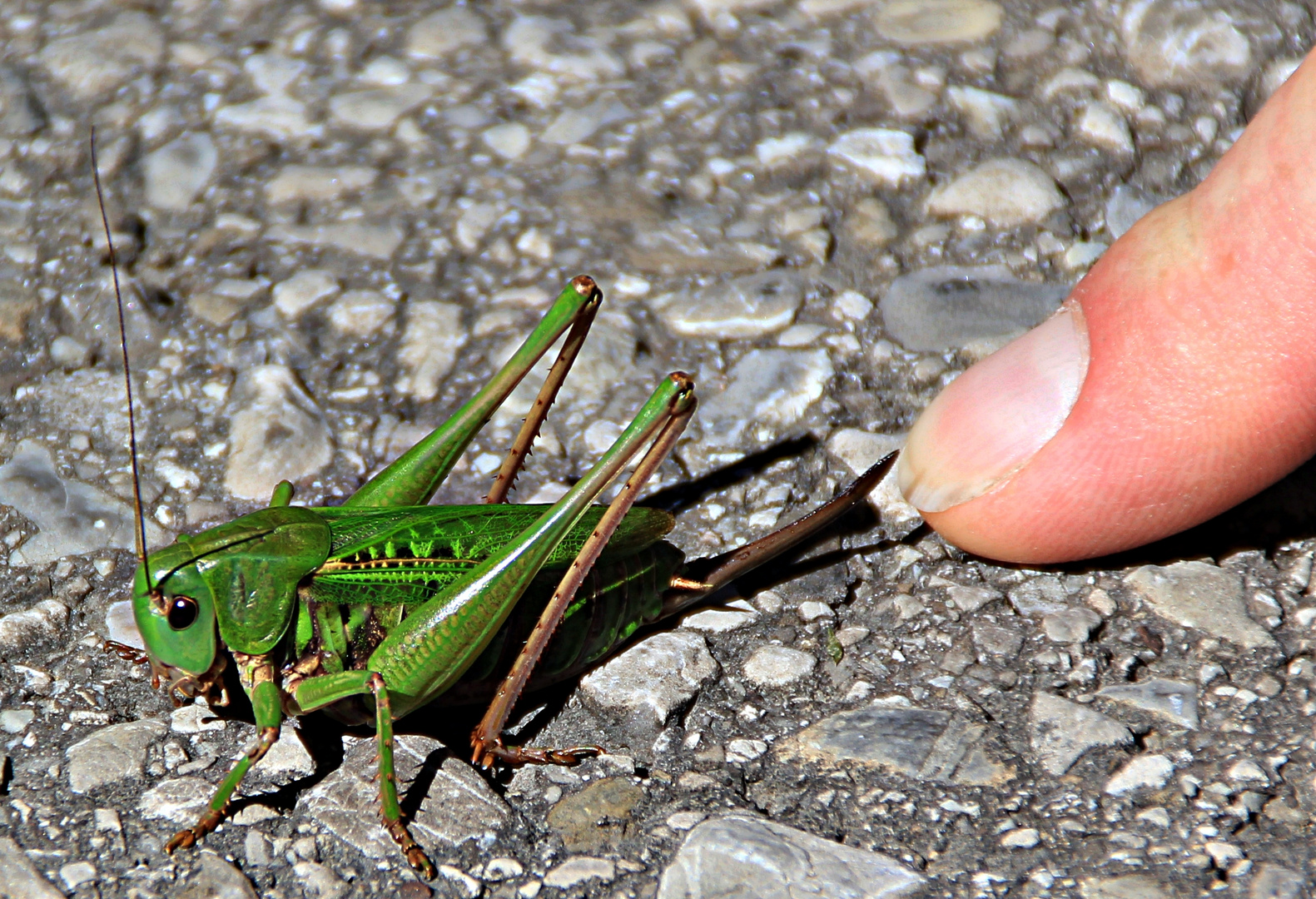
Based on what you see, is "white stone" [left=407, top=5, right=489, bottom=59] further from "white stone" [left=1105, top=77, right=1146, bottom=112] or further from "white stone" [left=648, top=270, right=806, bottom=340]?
"white stone" [left=1105, top=77, right=1146, bottom=112]

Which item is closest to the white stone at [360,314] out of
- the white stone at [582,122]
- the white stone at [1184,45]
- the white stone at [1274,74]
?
the white stone at [582,122]

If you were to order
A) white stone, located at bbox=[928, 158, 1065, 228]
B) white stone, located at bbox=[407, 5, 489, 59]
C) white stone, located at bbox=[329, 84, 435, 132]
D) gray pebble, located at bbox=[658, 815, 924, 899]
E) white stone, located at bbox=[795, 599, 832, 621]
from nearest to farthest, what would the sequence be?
gray pebble, located at bbox=[658, 815, 924, 899] < white stone, located at bbox=[795, 599, 832, 621] < white stone, located at bbox=[928, 158, 1065, 228] < white stone, located at bbox=[329, 84, 435, 132] < white stone, located at bbox=[407, 5, 489, 59]

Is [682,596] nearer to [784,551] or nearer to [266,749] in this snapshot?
[784,551]

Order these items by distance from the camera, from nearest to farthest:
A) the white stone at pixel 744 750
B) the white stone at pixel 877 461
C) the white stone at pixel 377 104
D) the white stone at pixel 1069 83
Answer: the white stone at pixel 744 750 < the white stone at pixel 877 461 < the white stone at pixel 1069 83 < the white stone at pixel 377 104

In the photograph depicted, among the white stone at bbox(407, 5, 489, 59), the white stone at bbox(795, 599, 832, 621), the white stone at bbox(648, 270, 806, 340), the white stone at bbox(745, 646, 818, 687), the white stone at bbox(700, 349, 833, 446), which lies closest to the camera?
the white stone at bbox(745, 646, 818, 687)

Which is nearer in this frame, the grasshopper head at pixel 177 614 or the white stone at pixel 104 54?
the grasshopper head at pixel 177 614

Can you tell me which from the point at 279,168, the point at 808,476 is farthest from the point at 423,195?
the point at 808,476

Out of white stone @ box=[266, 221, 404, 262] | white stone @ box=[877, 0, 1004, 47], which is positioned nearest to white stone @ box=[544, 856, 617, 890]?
white stone @ box=[266, 221, 404, 262]

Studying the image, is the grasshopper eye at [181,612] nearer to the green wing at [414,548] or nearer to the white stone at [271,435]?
the green wing at [414,548]
